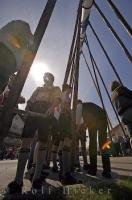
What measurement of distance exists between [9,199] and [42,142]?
114 centimetres

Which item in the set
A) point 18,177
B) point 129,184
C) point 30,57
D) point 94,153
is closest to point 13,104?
point 30,57

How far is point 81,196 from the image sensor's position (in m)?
2.56

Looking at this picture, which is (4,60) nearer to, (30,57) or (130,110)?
(30,57)

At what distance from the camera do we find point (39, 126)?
143 inches

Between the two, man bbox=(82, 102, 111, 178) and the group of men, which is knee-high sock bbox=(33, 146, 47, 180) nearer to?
the group of men

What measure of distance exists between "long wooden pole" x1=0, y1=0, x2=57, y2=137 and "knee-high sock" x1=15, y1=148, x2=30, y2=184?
1409 millimetres

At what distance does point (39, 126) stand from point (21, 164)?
24.2 inches

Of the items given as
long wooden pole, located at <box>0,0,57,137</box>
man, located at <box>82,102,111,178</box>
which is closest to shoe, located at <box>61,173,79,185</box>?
man, located at <box>82,102,111,178</box>

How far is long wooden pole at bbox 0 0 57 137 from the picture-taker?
1.83m

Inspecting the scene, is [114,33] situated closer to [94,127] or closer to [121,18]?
[121,18]

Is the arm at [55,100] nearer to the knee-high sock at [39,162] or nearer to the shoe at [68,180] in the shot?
the knee-high sock at [39,162]

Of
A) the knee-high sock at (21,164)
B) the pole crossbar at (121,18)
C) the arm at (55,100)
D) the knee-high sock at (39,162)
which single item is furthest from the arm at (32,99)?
the pole crossbar at (121,18)

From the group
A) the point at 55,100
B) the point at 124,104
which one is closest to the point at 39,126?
the point at 55,100

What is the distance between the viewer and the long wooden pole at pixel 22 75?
1.83m
